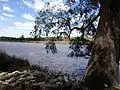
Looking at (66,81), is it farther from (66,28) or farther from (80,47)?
(80,47)

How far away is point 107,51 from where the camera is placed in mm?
10508

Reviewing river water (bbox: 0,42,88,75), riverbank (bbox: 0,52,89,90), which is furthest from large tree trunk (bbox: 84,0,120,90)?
river water (bbox: 0,42,88,75)

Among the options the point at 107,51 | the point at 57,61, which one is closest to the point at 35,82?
the point at 107,51

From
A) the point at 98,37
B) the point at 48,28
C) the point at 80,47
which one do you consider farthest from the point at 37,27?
the point at 98,37

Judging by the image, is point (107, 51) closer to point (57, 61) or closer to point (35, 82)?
point (35, 82)

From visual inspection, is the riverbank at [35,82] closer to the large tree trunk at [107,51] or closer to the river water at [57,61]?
the large tree trunk at [107,51]

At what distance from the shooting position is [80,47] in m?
19.2

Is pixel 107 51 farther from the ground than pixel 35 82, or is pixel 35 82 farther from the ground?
pixel 107 51

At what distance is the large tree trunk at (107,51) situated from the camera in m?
10.4

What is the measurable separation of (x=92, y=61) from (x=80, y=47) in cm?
841

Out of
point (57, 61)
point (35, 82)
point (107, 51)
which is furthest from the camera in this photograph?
point (57, 61)

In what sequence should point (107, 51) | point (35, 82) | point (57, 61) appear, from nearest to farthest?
point (35, 82) < point (107, 51) < point (57, 61)

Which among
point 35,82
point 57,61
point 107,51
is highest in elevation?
point 107,51

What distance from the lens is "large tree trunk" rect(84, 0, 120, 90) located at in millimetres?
10375
